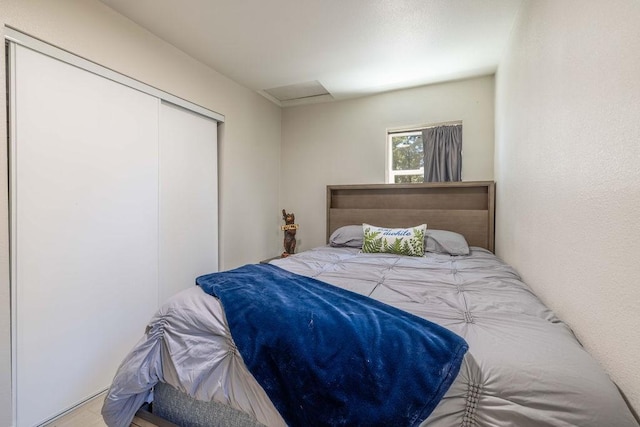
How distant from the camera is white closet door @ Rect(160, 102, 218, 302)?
7.34 feet

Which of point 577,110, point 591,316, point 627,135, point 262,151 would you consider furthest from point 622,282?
point 262,151

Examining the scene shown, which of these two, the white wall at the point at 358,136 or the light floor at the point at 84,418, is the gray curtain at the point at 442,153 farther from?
the light floor at the point at 84,418

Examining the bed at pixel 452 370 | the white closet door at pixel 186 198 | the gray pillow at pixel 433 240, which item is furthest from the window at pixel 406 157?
the white closet door at pixel 186 198

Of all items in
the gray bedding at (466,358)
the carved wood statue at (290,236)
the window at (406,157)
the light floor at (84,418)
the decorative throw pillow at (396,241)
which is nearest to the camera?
the gray bedding at (466,358)

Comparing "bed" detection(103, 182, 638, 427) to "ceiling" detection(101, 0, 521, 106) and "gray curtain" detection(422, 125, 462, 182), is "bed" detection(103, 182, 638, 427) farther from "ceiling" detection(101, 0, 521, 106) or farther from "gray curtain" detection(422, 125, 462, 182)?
"ceiling" detection(101, 0, 521, 106)

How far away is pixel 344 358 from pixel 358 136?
9.36ft

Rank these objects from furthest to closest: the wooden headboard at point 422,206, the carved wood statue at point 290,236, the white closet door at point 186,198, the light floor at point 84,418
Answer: the carved wood statue at point 290,236 < the wooden headboard at point 422,206 < the white closet door at point 186,198 < the light floor at point 84,418

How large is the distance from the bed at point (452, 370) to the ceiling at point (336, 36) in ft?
5.56

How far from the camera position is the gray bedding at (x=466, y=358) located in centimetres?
67

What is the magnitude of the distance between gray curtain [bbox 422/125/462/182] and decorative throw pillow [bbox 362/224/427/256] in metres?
0.73

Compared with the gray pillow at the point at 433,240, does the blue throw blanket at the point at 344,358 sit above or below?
below

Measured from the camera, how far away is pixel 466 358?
0.78 m

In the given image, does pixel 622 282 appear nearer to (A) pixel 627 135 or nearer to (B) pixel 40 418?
(A) pixel 627 135

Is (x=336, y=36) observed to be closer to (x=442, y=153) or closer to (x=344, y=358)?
(x=442, y=153)
